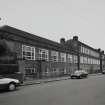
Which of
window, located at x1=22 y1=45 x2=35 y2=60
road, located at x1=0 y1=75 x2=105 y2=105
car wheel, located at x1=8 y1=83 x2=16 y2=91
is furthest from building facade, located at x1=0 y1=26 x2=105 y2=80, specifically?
road, located at x1=0 y1=75 x2=105 y2=105

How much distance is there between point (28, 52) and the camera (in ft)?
80.8

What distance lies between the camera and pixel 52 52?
30.8 meters

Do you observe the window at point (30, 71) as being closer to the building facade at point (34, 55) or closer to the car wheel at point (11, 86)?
the building facade at point (34, 55)

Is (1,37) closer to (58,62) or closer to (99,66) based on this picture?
(58,62)

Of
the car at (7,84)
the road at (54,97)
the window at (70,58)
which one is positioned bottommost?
the road at (54,97)

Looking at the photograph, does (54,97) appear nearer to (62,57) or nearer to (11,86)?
(11,86)

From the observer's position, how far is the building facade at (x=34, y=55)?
69.5 feet

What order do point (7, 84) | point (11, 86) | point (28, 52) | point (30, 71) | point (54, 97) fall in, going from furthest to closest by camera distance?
point (28, 52) → point (30, 71) → point (11, 86) → point (7, 84) → point (54, 97)

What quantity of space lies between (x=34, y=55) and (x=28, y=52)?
1517mm

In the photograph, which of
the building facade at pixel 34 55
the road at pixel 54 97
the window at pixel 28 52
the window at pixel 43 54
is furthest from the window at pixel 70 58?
the road at pixel 54 97

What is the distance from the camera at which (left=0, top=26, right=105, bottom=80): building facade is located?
69.5 ft

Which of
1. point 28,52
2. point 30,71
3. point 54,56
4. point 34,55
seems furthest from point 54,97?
point 54,56

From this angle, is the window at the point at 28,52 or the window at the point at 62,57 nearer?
the window at the point at 28,52

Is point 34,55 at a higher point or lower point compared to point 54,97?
higher
